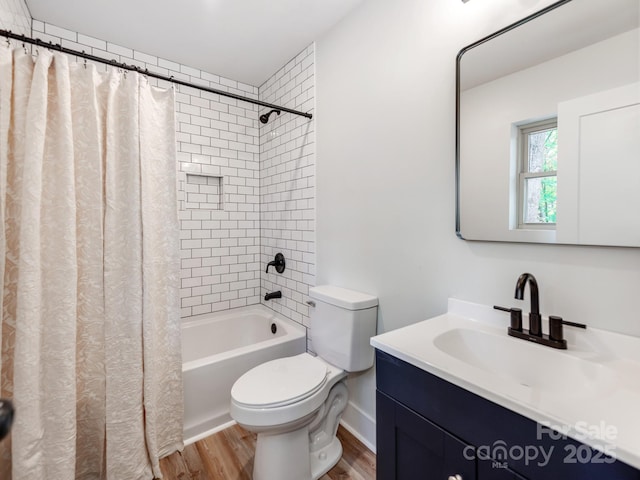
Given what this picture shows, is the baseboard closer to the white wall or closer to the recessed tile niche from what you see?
the white wall

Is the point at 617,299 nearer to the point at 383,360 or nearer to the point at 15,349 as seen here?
the point at 383,360

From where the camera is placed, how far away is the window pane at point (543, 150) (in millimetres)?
1003

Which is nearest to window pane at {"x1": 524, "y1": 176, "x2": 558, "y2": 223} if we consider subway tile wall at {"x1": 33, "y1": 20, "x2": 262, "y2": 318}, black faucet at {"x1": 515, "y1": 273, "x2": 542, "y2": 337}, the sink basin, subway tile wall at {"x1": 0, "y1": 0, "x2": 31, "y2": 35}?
black faucet at {"x1": 515, "y1": 273, "x2": 542, "y2": 337}

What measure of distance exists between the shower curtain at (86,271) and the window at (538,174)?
162cm

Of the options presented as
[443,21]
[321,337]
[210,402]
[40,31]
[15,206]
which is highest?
[40,31]

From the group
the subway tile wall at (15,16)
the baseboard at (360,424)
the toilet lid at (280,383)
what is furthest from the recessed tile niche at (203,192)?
the baseboard at (360,424)

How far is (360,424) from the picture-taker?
70.1 inches

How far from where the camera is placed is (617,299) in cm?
89

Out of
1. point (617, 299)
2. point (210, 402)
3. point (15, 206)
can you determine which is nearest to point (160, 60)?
point (15, 206)

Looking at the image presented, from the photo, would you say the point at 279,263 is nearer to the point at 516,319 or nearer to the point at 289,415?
the point at 289,415

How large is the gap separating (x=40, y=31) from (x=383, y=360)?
283cm

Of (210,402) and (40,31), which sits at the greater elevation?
(40,31)

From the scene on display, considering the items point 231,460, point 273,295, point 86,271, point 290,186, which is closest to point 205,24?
point 290,186

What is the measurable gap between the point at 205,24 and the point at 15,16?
0.96 metres
